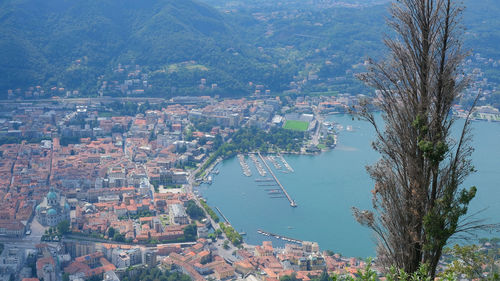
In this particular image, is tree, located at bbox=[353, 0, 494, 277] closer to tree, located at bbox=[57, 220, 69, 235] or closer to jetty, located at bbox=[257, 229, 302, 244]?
jetty, located at bbox=[257, 229, 302, 244]

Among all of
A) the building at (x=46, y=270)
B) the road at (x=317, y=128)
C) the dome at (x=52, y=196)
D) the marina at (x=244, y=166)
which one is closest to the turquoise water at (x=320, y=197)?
the marina at (x=244, y=166)

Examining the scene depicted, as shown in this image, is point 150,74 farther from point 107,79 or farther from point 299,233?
point 299,233

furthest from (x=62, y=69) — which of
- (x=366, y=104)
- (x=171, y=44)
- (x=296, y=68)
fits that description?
(x=366, y=104)

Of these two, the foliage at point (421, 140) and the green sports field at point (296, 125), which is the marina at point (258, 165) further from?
the foliage at point (421, 140)

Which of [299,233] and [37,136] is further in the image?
[37,136]

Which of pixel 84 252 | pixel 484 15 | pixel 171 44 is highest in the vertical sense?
pixel 484 15

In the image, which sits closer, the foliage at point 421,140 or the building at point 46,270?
the foliage at point 421,140

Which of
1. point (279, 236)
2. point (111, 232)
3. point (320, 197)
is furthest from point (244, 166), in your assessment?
point (111, 232)
